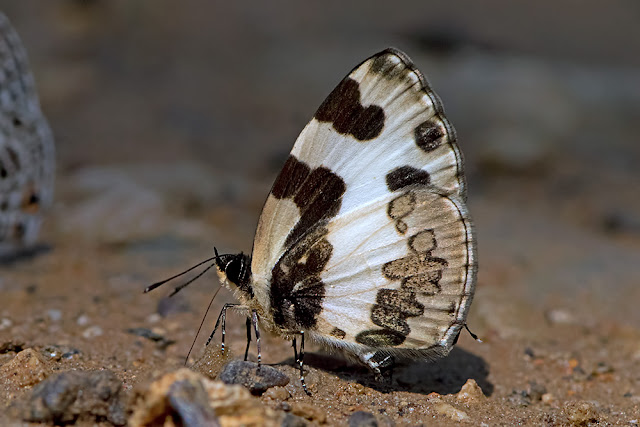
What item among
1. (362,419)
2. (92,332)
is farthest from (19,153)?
(362,419)

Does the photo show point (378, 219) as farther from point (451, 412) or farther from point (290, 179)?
point (451, 412)

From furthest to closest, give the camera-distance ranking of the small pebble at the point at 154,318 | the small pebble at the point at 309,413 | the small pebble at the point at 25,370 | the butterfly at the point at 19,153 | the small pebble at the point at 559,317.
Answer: the small pebble at the point at 559,317 → the butterfly at the point at 19,153 → the small pebble at the point at 154,318 → the small pebble at the point at 25,370 → the small pebble at the point at 309,413

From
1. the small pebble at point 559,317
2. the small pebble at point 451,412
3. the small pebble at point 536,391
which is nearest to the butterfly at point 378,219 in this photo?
the small pebble at point 451,412

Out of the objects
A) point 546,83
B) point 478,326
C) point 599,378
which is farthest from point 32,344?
point 546,83

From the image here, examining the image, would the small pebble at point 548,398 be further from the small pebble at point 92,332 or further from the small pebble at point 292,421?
the small pebble at point 92,332

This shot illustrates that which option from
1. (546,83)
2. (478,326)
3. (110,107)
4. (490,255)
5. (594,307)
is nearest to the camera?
(478,326)

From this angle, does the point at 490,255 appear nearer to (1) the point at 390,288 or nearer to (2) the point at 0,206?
(1) the point at 390,288
